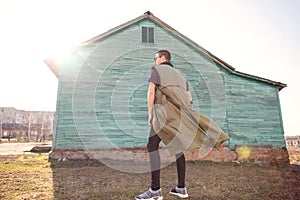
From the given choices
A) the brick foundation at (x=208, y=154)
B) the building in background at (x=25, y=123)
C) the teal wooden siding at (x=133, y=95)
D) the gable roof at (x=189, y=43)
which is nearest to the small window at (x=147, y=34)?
the teal wooden siding at (x=133, y=95)

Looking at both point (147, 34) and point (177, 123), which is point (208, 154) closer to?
point (147, 34)

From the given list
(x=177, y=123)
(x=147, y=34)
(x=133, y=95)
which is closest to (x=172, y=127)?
(x=177, y=123)

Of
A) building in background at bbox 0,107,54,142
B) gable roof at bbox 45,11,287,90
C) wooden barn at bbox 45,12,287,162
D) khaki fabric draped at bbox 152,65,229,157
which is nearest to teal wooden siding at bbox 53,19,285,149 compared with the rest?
wooden barn at bbox 45,12,287,162

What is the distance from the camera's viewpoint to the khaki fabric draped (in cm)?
294

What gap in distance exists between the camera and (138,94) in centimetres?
934

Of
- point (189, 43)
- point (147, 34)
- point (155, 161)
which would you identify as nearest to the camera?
point (155, 161)

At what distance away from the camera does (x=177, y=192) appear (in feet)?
10.6

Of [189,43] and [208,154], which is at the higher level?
[189,43]

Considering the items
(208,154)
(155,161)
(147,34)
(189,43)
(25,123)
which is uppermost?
(147,34)

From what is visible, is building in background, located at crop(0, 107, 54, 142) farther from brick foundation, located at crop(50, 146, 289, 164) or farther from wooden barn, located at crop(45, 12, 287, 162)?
brick foundation, located at crop(50, 146, 289, 164)

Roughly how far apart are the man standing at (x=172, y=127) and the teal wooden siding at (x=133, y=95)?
590 cm

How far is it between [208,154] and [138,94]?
414 cm

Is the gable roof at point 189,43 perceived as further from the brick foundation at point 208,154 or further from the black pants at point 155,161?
the black pants at point 155,161

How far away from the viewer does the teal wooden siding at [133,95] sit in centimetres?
866
